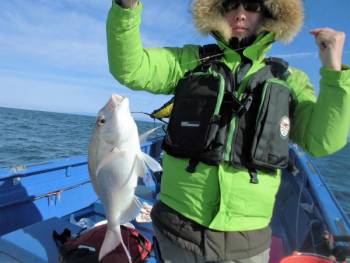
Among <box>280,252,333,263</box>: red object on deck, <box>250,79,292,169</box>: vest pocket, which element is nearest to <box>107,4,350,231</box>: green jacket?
<box>250,79,292,169</box>: vest pocket

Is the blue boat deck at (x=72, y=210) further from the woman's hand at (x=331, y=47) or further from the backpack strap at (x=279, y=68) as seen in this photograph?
the woman's hand at (x=331, y=47)

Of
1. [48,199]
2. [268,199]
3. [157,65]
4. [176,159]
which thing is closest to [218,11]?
[157,65]

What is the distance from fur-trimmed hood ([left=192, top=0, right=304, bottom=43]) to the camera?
2092 mm

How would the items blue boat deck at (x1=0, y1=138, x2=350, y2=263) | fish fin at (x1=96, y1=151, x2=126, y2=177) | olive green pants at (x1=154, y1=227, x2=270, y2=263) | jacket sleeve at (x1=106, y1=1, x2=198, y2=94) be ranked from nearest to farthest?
jacket sleeve at (x1=106, y1=1, x2=198, y2=94)
olive green pants at (x1=154, y1=227, x2=270, y2=263)
fish fin at (x1=96, y1=151, x2=126, y2=177)
blue boat deck at (x1=0, y1=138, x2=350, y2=263)

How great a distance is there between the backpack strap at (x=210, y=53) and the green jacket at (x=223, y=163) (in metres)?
0.17

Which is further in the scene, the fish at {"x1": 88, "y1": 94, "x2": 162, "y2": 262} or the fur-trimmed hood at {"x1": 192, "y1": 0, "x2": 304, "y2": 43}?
the fur-trimmed hood at {"x1": 192, "y1": 0, "x2": 304, "y2": 43}

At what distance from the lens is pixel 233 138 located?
1.93 m

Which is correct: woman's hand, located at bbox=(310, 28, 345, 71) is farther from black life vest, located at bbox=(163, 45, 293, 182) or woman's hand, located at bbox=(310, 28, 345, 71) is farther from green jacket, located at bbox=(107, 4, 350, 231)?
black life vest, located at bbox=(163, 45, 293, 182)

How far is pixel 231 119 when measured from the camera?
1.95m

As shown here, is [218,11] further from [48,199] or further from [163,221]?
[48,199]

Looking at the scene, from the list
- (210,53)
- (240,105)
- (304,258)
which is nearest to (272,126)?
(240,105)

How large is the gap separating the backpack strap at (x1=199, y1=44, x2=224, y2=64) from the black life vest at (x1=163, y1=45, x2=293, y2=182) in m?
0.06

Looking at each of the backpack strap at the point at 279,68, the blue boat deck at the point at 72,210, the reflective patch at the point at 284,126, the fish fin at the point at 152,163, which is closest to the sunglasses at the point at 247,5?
the backpack strap at the point at 279,68

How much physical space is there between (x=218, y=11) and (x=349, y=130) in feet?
3.40
